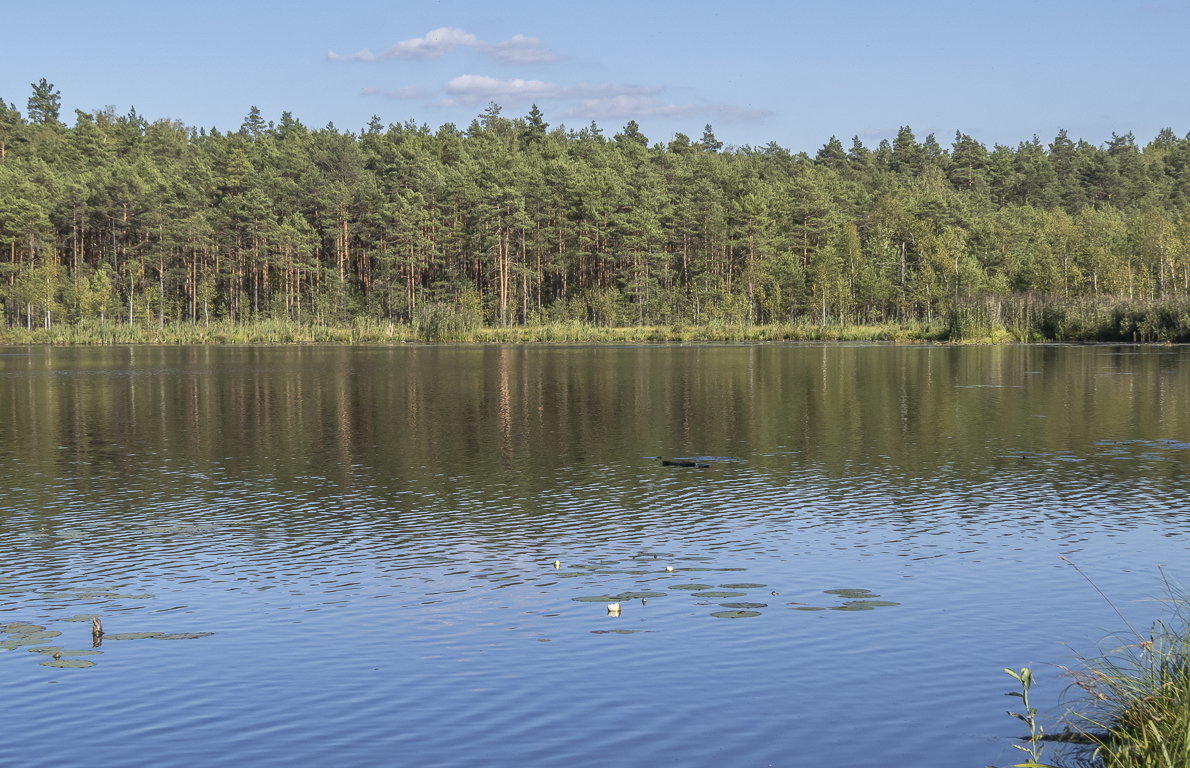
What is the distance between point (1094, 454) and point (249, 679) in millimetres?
23258

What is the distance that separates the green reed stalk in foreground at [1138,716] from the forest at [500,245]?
98.0m

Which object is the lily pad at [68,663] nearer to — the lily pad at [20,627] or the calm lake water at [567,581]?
the calm lake water at [567,581]

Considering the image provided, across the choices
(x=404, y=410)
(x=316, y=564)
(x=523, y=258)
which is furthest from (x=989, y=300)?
(x=316, y=564)

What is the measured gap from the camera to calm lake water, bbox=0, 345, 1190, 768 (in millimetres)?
10797

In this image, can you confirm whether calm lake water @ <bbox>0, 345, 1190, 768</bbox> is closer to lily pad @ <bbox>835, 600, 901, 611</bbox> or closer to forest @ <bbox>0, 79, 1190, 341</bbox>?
lily pad @ <bbox>835, 600, 901, 611</bbox>

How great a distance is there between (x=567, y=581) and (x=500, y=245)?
11210 cm

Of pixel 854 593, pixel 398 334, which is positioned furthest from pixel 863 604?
pixel 398 334

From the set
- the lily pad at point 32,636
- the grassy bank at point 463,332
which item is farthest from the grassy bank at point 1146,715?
the grassy bank at point 463,332

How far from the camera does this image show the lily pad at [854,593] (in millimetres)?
15227

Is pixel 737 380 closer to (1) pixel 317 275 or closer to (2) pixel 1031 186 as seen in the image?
(1) pixel 317 275

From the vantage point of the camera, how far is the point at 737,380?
177 ft

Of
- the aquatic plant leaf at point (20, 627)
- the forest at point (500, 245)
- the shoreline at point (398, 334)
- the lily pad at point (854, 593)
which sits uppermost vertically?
the forest at point (500, 245)

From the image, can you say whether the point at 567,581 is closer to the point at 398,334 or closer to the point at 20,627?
the point at 20,627

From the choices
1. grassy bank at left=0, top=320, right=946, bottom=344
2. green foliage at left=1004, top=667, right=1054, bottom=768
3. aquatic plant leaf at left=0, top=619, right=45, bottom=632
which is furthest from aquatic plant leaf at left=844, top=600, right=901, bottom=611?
grassy bank at left=0, top=320, right=946, bottom=344
